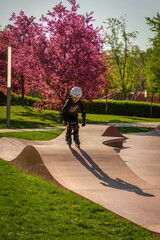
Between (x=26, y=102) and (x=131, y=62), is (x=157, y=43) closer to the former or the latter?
(x=26, y=102)

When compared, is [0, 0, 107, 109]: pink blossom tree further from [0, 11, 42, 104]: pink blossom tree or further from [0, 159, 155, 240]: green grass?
[0, 159, 155, 240]: green grass

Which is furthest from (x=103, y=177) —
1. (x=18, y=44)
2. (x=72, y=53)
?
(x=18, y=44)

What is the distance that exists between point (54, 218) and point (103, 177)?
2463 millimetres

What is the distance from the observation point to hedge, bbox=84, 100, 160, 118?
38609mm

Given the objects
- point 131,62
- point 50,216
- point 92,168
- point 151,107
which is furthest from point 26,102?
point 50,216

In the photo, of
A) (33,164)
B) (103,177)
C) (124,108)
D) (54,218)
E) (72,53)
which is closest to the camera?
(54,218)

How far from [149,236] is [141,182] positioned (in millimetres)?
3078

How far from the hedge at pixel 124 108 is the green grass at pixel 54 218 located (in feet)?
107

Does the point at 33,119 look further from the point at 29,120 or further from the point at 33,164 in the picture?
the point at 33,164

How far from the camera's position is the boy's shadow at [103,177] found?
671 centimetres

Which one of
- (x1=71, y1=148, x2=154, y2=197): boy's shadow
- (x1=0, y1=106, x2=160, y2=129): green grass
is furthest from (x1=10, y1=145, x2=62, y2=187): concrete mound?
(x1=0, y1=106, x2=160, y2=129): green grass

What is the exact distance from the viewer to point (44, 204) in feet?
19.1

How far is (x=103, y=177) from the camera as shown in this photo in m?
7.39

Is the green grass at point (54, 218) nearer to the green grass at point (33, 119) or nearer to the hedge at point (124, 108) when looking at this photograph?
the green grass at point (33, 119)
